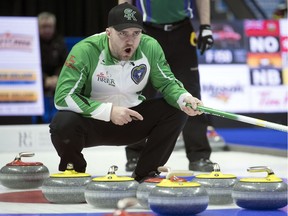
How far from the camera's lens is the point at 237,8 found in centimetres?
1188

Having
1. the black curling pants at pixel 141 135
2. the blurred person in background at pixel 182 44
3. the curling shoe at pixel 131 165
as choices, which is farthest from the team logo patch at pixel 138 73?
the curling shoe at pixel 131 165

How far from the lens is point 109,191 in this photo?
3555 millimetres

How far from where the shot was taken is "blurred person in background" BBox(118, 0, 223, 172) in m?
5.45

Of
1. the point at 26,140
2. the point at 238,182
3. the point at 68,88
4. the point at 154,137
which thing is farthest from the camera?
the point at 26,140

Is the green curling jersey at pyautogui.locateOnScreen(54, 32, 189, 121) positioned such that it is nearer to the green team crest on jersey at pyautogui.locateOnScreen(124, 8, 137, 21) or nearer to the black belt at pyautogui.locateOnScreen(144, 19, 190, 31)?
the green team crest on jersey at pyautogui.locateOnScreen(124, 8, 137, 21)

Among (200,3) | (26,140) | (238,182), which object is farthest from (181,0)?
(26,140)

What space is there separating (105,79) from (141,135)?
0.40 meters

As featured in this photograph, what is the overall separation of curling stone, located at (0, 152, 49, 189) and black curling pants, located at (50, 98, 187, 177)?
0.31m

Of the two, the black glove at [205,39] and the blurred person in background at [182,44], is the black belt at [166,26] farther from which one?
the black glove at [205,39]

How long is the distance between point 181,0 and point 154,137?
5.14ft

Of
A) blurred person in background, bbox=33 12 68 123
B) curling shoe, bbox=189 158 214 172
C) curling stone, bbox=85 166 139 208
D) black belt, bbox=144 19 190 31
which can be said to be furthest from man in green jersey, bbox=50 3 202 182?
blurred person in background, bbox=33 12 68 123

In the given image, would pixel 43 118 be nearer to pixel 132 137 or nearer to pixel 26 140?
pixel 26 140

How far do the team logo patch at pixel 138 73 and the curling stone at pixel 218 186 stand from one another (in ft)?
2.23

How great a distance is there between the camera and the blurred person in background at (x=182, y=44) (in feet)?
17.9
